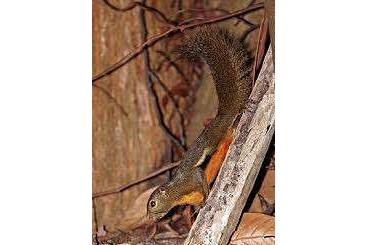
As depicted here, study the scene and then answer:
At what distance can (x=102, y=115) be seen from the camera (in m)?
1.88

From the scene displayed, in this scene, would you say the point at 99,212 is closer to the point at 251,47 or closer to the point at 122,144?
the point at 122,144

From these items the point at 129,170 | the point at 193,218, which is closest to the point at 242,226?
the point at 193,218

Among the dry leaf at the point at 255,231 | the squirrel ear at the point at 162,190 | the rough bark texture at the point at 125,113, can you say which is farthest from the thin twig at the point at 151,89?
the dry leaf at the point at 255,231

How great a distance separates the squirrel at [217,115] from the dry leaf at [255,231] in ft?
0.37

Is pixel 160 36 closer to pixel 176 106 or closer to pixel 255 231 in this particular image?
pixel 176 106

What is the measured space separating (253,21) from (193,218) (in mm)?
488

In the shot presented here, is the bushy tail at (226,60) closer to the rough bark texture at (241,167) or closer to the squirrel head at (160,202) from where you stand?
the rough bark texture at (241,167)

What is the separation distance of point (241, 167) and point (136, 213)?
30cm

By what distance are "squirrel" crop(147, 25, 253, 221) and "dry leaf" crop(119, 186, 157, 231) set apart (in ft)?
0.09

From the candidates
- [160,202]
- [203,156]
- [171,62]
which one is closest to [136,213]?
[160,202]

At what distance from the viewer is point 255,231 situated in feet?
5.95

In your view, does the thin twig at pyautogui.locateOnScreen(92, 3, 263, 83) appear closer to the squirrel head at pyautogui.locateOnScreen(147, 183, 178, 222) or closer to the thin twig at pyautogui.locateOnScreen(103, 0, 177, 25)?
the thin twig at pyautogui.locateOnScreen(103, 0, 177, 25)

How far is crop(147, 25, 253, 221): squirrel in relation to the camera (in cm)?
183

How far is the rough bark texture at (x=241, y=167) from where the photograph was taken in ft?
5.89
